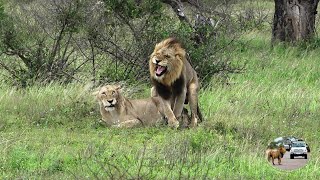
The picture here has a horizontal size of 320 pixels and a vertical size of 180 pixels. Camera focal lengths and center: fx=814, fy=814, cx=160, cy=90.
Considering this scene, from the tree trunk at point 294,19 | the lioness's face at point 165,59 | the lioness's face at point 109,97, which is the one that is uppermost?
the lioness's face at point 165,59

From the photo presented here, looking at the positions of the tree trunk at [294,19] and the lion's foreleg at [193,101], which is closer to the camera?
the lion's foreleg at [193,101]

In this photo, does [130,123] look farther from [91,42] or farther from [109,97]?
[91,42]

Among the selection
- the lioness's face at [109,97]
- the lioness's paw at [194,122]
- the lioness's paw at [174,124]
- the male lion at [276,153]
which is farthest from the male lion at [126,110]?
the male lion at [276,153]

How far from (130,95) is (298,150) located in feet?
17.2

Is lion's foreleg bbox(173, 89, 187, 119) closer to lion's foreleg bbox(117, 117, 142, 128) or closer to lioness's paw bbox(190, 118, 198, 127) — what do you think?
lioness's paw bbox(190, 118, 198, 127)

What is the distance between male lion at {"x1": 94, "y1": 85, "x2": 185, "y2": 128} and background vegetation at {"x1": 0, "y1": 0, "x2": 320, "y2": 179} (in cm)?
22

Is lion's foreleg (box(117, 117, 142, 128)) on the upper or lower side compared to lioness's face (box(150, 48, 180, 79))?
lower

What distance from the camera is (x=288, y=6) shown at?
18938 millimetres

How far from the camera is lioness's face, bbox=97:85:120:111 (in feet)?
32.9

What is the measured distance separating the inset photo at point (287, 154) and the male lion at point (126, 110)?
3.03 meters

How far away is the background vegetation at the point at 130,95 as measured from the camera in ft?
25.2

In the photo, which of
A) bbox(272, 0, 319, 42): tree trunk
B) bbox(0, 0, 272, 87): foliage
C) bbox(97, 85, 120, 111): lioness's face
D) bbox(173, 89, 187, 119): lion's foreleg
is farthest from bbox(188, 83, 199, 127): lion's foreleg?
bbox(272, 0, 319, 42): tree trunk

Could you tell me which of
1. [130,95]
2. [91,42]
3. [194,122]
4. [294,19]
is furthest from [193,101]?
[294,19]

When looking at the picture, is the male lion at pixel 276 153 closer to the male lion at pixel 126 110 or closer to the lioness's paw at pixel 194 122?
the lioness's paw at pixel 194 122
